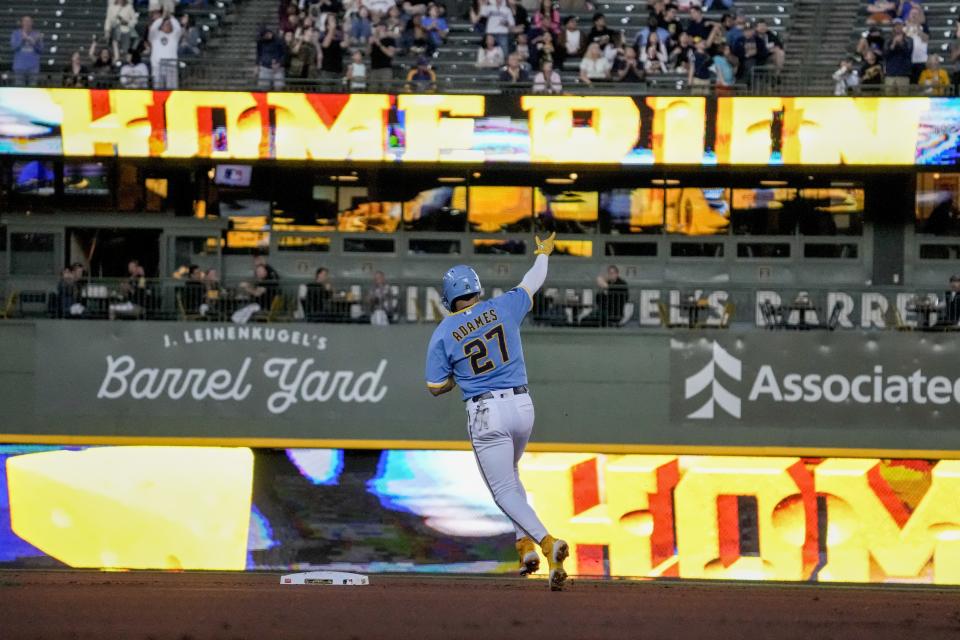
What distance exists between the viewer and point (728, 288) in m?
19.5

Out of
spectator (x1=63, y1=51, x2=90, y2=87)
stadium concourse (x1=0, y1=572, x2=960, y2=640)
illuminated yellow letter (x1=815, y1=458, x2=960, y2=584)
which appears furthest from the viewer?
spectator (x1=63, y1=51, x2=90, y2=87)

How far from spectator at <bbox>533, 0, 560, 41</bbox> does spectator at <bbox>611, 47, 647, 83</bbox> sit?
1.29 m

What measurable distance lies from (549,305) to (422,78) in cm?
393

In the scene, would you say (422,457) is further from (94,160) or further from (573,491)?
(94,160)

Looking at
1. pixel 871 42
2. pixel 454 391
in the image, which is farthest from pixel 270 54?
pixel 871 42

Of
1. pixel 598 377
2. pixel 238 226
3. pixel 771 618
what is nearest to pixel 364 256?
pixel 238 226

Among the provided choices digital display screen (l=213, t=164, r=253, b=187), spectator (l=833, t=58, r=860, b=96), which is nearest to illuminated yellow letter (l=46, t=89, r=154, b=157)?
digital display screen (l=213, t=164, r=253, b=187)

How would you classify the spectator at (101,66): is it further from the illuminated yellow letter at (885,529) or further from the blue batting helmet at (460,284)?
the blue batting helmet at (460,284)

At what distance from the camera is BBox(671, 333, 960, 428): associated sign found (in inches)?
744

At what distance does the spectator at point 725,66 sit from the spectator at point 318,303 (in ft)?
21.0

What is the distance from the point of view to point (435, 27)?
22.1 metres

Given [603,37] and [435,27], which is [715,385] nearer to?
[603,37]

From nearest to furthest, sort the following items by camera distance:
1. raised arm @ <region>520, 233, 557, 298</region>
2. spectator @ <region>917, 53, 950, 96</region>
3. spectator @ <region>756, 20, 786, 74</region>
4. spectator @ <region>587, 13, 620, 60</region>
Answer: raised arm @ <region>520, 233, 557, 298</region> < spectator @ <region>917, 53, 950, 96</region> < spectator @ <region>756, 20, 786, 74</region> < spectator @ <region>587, 13, 620, 60</region>

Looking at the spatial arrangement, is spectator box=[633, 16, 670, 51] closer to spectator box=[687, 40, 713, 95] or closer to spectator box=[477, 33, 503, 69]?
spectator box=[687, 40, 713, 95]
